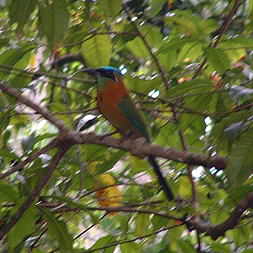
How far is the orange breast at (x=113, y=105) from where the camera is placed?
1.86 m

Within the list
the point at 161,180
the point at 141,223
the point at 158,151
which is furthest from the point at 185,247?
the point at 158,151

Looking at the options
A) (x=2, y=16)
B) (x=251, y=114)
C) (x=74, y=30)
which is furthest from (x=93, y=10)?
(x=251, y=114)

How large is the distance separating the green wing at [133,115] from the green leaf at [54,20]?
2.09 ft

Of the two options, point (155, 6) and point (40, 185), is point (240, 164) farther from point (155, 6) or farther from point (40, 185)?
point (155, 6)

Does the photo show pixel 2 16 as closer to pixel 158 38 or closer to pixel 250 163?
pixel 158 38

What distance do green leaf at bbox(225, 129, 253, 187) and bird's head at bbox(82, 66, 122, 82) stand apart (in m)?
0.96

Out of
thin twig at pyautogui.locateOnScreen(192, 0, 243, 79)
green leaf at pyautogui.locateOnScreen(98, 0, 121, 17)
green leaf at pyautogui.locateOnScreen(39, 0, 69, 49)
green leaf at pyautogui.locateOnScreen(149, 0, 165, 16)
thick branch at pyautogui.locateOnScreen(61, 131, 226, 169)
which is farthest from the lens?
green leaf at pyautogui.locateOnScreen(149, 0, 165, 16)

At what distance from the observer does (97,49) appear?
1715 millimetres

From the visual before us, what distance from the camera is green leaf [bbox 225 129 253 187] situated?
989mm

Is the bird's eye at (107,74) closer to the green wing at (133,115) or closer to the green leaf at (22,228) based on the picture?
the green wing at (133,115)

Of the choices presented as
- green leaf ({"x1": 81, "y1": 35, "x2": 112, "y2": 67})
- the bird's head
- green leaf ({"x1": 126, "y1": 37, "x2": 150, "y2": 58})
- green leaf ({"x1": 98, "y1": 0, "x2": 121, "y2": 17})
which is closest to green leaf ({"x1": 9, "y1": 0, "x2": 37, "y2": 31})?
green leaf ({"x1": 98, "y1": 0, "x2": 121, "y2": 17})

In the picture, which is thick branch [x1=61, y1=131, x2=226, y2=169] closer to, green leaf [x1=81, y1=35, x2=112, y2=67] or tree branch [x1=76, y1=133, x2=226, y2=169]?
tree branch [x1=76, y1=133, x2=226, y2=169]

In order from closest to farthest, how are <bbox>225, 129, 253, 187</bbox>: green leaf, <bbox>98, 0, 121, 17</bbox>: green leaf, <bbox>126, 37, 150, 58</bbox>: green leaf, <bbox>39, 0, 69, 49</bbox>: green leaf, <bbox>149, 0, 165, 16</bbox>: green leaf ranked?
<bbox>225, 129, 253, 187</bbox>: green leaf < <bbox>39, 0, 69, 49</bbox>: green leaf < <bbox>98, 0, 121, 17</bbox>: green leaf < <bbox>149, 0, 165, 16</bbox>: green leaf < <bbox>126, 37, 150, 58</bbox>: green leaf

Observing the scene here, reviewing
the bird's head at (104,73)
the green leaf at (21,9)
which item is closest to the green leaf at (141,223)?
the bird's head at (104,73)
